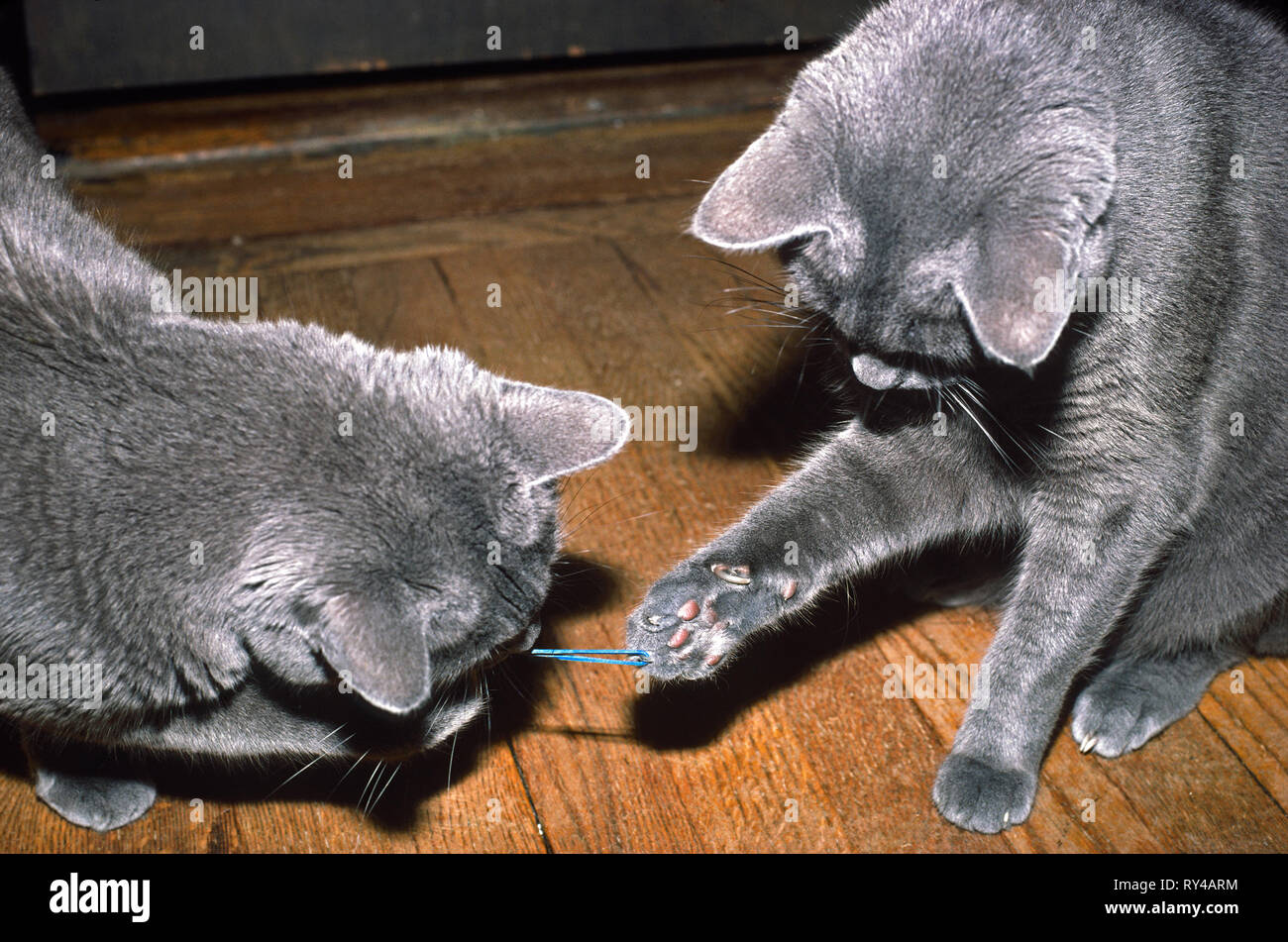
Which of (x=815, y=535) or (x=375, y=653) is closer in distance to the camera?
(x=375, y=653)

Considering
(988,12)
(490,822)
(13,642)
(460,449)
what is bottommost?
(490,822)

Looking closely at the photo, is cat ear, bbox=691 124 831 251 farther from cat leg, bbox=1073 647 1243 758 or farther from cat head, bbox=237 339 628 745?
cat leg, bbox=1073 647 1243 758

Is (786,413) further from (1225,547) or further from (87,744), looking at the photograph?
(87,744)

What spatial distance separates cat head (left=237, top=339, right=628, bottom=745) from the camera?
1006mm

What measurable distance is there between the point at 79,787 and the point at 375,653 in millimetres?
551

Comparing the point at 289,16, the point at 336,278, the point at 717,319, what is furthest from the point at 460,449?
Result: the point at 289,16

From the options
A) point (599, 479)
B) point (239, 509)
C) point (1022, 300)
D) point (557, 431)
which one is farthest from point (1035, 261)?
point (599, 479)

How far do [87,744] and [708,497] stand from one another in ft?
2.86

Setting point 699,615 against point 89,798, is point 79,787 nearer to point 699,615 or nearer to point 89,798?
point 89,798

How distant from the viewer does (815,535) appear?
140 centimetres

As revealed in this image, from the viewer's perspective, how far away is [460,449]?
1.12 meters

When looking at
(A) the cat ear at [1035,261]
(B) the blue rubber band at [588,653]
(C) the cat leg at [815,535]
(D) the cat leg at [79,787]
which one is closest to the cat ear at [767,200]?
(A) the cat ear at [1035,261]

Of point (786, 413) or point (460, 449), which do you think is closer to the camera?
point (460, 449)

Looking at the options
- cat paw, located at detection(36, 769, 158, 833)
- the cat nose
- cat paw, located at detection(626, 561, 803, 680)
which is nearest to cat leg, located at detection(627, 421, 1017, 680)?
cat paw, located at detection(626, 561, 803, 680)
